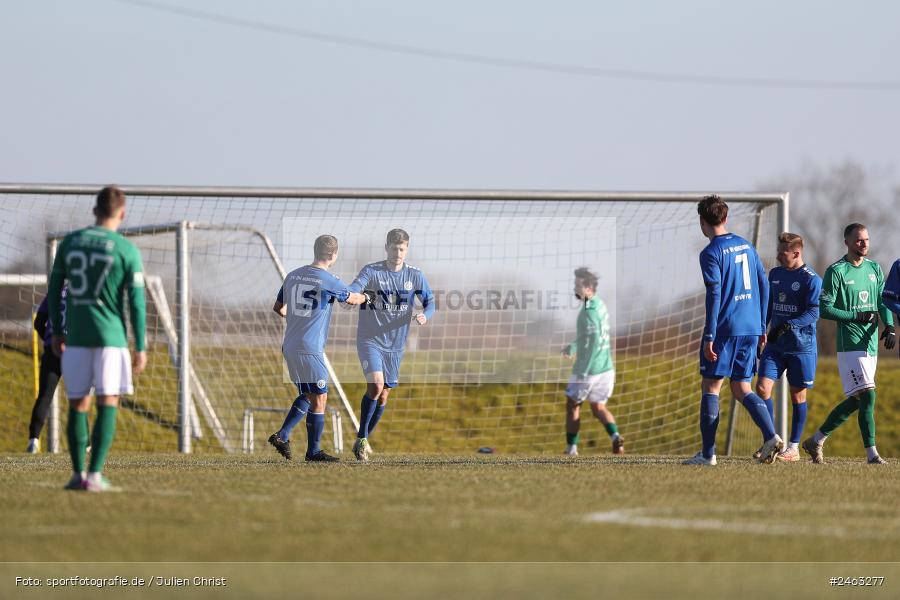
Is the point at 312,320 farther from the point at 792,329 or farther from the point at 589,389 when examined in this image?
the point at 589,389

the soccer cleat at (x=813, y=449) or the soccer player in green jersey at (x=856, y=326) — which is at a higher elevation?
the soccer player in green jersey at (x=856, y=326)

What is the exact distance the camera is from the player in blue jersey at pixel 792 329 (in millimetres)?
10914

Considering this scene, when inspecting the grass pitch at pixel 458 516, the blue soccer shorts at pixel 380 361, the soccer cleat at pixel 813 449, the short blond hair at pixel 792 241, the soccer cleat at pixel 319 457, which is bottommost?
the soccer cleat at pixel 319 457

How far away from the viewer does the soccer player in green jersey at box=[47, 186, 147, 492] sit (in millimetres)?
7391

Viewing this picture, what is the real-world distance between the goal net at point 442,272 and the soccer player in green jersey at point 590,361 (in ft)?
1.46

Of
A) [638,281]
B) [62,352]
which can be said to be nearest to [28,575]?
[62,352]

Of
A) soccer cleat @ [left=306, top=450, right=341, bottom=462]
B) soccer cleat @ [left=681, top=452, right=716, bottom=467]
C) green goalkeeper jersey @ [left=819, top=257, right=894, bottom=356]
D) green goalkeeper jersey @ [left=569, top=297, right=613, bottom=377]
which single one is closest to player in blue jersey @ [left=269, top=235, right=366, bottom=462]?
soccer cleat @ [left=306, top=450, right=341, bottom=462]

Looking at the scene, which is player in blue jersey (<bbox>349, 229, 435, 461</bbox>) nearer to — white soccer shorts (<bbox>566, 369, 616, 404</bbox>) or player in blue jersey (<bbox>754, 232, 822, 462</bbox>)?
player in blue jersey (<bbox>754, 232, 822, 462</bbox>)

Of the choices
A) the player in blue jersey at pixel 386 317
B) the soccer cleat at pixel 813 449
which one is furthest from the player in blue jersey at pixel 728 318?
the player in blue jersey at pixel 386 317

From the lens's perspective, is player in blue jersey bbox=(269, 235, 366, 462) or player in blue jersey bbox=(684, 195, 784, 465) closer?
player in blue jersey bbox=(684, 195, 784, 465)

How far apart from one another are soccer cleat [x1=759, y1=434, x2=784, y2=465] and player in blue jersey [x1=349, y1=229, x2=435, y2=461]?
3.16m

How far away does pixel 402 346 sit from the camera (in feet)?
38.2

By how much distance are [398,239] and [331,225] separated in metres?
3.46

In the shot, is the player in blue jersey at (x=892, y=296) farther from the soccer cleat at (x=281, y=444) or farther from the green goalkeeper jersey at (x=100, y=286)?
the green goalkeeper jersey at (x=100, y=286)
